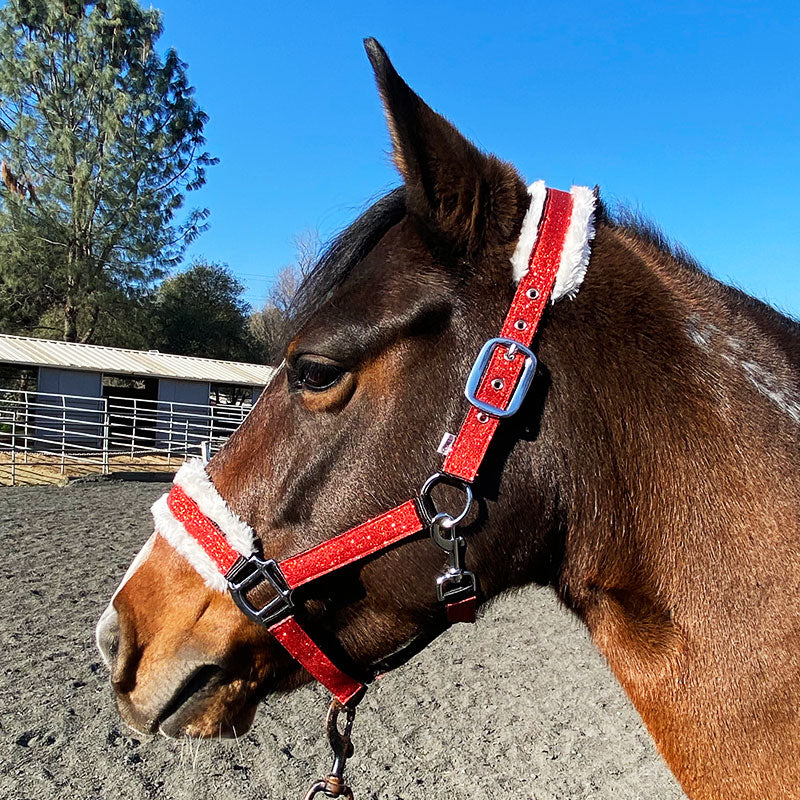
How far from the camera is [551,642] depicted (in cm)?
629

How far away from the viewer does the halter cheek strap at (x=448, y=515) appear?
133cm

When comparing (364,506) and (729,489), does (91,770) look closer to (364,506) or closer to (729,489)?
(364,506)

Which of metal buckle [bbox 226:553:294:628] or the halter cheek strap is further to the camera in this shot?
metal buckle [bbox 226:553:294:628]

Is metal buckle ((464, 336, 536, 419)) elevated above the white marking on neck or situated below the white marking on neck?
below

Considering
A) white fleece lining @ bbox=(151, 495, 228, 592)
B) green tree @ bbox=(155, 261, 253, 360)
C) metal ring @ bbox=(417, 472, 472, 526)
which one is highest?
metal ring @ bbox=(417, 472, 472, 526)

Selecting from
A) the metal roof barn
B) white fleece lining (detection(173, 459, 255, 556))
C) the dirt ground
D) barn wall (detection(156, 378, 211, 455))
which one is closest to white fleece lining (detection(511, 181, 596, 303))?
white fleece lining (detection(173, 459, 255, 556))

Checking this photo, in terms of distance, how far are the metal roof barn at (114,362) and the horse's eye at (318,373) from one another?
1800 cm

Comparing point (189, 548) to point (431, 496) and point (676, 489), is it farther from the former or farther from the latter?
point (676, 489)

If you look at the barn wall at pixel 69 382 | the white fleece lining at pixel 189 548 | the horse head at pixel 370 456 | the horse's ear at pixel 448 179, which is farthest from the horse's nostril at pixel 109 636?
the barn wall at pixel 69 382

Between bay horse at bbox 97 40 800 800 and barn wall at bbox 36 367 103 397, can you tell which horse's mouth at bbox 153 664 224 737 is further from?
barn wall at bbox 36 367 103 397

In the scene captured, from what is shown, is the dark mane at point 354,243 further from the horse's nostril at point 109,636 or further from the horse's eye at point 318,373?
the horse's nostril at point 109,636

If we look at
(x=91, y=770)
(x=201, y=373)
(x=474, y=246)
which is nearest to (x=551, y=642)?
(x=91, y=770)

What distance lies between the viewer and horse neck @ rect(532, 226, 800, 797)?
1266mm

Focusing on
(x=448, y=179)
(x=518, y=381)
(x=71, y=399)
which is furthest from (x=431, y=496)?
(x=71, y=399)
